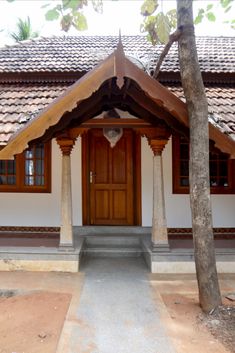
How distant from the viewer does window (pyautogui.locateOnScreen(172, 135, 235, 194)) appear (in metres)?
7.94

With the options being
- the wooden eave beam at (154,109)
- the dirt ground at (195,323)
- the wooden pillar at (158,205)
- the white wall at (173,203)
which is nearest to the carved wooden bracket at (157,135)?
the wooden pillar at (158,205)

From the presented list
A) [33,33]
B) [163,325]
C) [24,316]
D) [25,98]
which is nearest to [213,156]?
[25,98]

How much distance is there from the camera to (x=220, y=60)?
8.77m

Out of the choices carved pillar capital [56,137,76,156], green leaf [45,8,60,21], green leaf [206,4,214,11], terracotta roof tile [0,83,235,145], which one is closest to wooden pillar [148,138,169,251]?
terracotta roof tile [0,83,235,145]

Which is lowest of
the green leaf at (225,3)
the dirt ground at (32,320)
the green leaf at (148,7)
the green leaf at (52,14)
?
the dirt ground at (32,320)

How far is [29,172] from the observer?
8.07m

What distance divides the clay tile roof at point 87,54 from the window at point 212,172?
1859 mm

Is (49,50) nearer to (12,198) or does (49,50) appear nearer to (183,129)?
(12,198)

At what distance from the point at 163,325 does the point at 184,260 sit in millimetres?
2125

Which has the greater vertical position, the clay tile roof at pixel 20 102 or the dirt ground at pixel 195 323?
the clay tile roof at pixel 20 102

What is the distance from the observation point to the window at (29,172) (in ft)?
26.2

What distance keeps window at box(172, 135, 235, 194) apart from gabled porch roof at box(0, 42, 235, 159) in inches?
90.2

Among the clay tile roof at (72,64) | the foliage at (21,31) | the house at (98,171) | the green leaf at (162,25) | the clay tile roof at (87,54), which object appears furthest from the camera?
the foliage at (21,31)

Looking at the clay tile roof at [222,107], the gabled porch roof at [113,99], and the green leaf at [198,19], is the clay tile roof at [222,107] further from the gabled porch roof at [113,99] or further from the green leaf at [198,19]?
the green leaf at [198,19]
